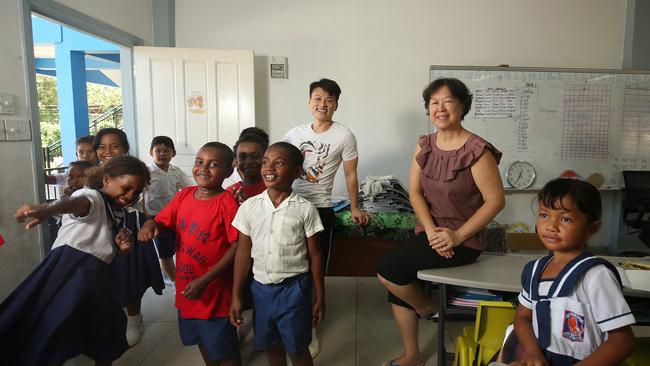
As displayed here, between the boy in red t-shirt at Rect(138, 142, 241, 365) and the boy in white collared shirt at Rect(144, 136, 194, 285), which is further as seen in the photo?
the boy in white collared shirt at Rect(144, 136, 194, 285)

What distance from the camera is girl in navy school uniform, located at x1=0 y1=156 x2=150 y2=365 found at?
130cm

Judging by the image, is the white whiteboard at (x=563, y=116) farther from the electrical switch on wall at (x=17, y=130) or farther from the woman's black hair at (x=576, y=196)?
the electrical switch on wall at (x=17, y=130)

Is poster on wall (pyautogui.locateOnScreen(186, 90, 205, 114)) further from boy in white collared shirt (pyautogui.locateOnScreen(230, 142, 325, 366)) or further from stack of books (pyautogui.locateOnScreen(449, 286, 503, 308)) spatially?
stack of books (pyautogui.locateOnScreen(449, 286, 503, 308))

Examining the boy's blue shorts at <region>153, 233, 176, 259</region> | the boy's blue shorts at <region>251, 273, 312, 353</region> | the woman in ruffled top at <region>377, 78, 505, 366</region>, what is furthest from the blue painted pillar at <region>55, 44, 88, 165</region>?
the woman in ruffled top at <region>377, 78, 505, 366</region>

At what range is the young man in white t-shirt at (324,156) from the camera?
1.99 metres

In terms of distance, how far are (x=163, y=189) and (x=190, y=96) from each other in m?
1.25

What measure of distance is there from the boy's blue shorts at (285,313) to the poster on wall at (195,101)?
7.98ft

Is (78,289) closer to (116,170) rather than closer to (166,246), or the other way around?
(116,170)

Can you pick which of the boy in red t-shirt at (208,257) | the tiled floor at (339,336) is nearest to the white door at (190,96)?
the tiled floor at (339,336)

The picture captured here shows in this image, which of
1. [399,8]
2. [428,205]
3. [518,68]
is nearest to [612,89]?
[518,68]

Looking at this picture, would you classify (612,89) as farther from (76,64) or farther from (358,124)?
(76,64)

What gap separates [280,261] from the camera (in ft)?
4.60

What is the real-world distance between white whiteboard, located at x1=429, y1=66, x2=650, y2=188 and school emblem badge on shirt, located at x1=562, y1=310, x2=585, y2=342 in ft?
8.77

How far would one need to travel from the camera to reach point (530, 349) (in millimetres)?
1050
